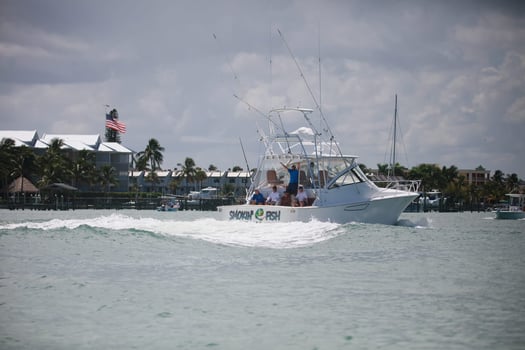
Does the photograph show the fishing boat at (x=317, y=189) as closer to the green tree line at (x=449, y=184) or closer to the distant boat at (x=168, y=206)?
the distant boat at (x=168, y=206)

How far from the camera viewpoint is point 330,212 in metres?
24.0

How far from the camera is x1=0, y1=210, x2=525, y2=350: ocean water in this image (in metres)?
8.24

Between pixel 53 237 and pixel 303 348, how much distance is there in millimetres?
13346

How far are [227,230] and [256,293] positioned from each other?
34.5 ft

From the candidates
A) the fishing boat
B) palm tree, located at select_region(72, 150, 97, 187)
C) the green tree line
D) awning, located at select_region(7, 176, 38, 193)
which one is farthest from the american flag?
the fishing boat

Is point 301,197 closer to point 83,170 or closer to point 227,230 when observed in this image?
point 227,230

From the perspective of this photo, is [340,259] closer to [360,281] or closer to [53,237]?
[360,281]

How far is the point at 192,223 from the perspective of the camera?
912 inches

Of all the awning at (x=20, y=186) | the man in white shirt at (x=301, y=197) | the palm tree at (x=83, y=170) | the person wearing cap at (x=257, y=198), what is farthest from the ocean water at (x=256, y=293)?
the palm tree at (x=83, y=170)

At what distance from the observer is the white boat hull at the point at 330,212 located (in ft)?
77.5

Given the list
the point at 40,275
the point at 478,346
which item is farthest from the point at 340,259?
the point at 478,346

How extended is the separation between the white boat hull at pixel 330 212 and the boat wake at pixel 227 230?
17.7 inches

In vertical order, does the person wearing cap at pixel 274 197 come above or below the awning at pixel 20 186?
below

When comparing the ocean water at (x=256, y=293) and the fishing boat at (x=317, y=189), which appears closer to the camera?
the ocean water at (x=256, y=293)
